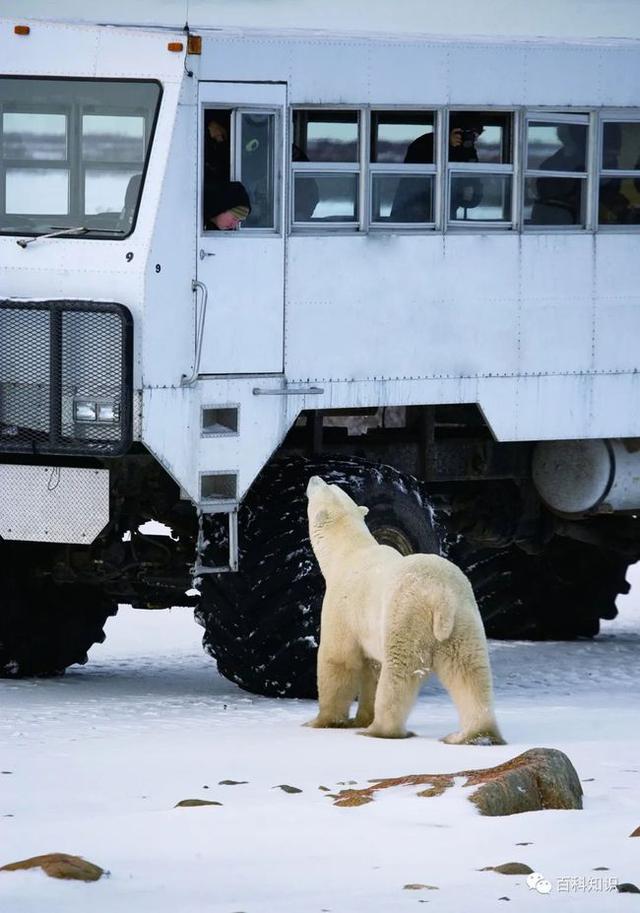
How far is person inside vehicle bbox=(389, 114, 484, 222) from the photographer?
1115cm

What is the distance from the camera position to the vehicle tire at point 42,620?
11508mm

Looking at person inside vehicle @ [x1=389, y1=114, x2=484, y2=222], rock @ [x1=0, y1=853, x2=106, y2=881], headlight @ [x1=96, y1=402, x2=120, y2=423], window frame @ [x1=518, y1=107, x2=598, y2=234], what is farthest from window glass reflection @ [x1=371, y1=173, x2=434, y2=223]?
rock @ [x1=0, y1=853, x2=106, y2=881]

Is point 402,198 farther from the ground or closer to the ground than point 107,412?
farther from the ground

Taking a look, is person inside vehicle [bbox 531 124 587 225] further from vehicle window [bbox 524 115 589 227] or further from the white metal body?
the white metal body

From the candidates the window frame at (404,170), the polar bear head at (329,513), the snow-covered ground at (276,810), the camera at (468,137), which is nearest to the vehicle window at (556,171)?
the camera at (468,137)

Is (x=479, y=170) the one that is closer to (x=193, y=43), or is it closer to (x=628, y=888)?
(x=193, y=43)

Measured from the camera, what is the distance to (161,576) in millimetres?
11000

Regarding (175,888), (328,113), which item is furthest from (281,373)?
(175,888)

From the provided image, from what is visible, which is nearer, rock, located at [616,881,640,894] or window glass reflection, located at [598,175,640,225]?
rock, located at [616,881,640,894]

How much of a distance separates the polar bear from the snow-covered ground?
15 centimetres

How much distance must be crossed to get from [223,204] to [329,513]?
5.38 ft

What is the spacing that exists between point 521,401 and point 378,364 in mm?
1007

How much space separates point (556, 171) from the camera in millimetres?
11750

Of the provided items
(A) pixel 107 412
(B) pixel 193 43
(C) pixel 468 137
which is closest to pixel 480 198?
(C) pixel 468 137
